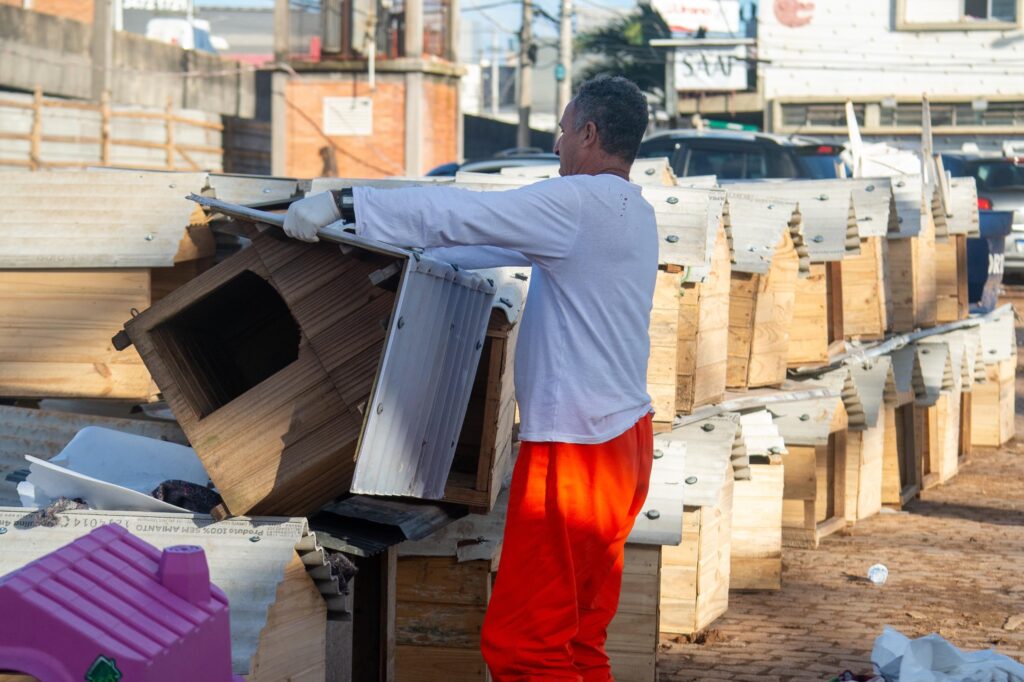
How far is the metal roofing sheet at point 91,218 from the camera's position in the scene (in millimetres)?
5008

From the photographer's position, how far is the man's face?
11.5ft

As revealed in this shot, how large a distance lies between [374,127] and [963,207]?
1719 cm

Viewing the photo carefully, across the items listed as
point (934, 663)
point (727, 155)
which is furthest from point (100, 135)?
point (934, 663)

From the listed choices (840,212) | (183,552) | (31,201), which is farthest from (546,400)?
(840,212)

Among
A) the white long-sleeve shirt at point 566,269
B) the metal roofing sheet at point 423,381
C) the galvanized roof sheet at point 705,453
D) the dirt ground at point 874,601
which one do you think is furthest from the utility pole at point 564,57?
the white long-sleeve shirt at point 566,269

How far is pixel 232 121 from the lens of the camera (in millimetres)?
26203

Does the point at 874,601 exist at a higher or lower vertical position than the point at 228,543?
lower

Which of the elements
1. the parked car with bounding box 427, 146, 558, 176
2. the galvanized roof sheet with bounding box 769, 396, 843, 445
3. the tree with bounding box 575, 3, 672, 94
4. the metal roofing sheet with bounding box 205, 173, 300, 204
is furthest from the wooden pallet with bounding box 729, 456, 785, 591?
the tree with bounding box 575, 3, 672, 94

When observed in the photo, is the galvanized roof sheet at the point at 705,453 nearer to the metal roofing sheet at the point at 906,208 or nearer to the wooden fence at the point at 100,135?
the metal roofing sheet at the point at 906,208

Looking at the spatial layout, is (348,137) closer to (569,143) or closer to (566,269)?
(569,143)

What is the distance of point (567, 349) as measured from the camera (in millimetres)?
3428

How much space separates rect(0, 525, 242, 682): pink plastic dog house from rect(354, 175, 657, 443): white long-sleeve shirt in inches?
39.4

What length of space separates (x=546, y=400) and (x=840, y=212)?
172 inches

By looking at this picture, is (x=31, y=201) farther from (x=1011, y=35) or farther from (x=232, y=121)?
(x=1011, y=35)
